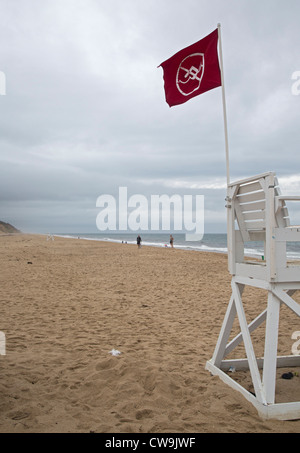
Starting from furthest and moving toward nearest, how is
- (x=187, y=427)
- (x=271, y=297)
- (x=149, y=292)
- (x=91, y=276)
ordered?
(x=91, y=276), (x=149, y=292), (x=271, y=297), (x=187, y=427)

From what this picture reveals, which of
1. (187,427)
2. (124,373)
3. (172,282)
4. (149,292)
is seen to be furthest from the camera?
(172,282)

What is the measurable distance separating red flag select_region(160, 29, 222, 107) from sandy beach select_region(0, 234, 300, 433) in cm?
364

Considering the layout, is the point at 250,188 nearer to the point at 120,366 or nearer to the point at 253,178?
the point at 253,178

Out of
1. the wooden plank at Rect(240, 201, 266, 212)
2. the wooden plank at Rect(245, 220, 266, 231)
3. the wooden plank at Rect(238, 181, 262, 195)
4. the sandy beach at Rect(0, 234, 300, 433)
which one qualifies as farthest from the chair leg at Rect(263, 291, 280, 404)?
the wooden plank at Rect(238, 181, 262, 195)

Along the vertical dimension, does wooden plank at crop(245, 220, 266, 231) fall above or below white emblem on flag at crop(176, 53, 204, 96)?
below

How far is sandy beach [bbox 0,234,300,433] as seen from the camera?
331cm

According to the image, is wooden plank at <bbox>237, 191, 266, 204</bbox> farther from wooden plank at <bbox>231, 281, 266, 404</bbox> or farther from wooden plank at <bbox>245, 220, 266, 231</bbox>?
wooden plank at <bbox>231, 281, 266, 404</bbox>

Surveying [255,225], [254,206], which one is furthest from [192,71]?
[255,225]

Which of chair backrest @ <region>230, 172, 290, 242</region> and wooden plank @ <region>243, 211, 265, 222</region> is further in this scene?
wooden plank @ <region>243, 211, 265, 222</region>

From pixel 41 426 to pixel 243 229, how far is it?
9.08 feet

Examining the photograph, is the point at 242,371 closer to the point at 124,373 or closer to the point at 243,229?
the point at 124,373

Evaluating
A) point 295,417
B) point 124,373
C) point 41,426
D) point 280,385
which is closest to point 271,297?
point 295,417
